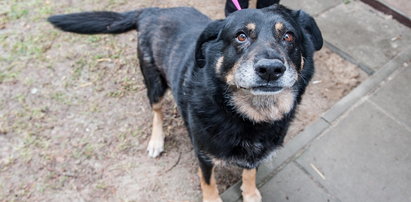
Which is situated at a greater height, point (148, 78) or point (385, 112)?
point (148, 78)

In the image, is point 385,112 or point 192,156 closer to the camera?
point 192,156

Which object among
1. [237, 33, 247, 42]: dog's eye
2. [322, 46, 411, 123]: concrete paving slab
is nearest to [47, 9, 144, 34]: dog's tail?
[237, 33, 247, 42]: dog's eye

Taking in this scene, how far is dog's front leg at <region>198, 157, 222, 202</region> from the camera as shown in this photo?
258 cm

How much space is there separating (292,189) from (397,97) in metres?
1.65

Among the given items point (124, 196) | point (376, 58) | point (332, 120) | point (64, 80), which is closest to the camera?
point (124, 196)

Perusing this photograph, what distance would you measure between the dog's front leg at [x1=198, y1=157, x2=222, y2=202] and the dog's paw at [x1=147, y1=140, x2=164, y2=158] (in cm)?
59

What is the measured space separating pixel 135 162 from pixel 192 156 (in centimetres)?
52

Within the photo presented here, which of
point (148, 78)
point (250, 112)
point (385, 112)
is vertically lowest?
point (385, 112)

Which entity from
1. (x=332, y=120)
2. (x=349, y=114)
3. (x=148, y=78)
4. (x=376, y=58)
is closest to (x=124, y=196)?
(x=148, y=78)

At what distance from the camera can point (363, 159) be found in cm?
314

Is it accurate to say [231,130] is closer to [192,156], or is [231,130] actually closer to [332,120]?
[192,156]

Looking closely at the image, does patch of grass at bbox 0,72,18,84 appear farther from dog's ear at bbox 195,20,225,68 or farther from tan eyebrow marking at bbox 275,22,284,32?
tan eyebrow marking at bbox 275,22,284,32

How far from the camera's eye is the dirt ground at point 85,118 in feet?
9.80

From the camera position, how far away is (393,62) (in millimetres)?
3943
